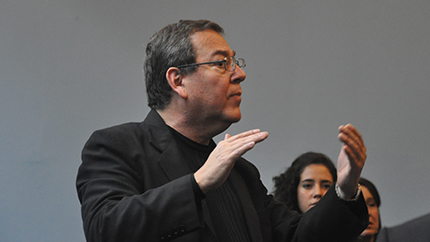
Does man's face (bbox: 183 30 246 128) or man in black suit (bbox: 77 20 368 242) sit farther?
man's face (bbox: 183 30 246 128)

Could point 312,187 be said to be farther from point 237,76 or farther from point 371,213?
point 237,76

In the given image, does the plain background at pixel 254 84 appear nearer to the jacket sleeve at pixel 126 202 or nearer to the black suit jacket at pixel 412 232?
the jacket sleeve at pixel 126 202

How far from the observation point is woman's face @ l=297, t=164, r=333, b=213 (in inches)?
135

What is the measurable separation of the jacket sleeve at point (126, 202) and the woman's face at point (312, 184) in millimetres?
2029

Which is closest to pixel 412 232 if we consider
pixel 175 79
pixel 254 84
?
pixel 175 79

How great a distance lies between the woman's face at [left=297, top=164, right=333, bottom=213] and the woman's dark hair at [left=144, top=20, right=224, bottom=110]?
1791 mm

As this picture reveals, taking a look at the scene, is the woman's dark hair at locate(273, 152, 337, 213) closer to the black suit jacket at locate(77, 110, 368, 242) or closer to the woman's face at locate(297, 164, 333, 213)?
the woman's face at locate(297, 164, 333, 213)

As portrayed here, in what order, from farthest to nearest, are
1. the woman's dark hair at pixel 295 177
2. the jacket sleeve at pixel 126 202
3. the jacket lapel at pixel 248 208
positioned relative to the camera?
the woman's dark hair at pixel 295 177
the jacket lapel at pixel 248 208
the jacket sleeve at pixel 126 202

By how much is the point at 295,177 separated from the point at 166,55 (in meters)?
1.95

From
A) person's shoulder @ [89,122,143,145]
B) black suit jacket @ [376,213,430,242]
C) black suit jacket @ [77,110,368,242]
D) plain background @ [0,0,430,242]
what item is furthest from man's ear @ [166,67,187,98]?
plain background @ [0,0,430,242]

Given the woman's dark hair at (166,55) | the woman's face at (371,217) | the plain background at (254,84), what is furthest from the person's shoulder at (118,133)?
the woman's face at (371,217)

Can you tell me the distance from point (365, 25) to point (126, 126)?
3.07 metres

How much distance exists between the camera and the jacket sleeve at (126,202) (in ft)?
4.65

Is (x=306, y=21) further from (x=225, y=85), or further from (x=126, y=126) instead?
(x=126, y=126)
